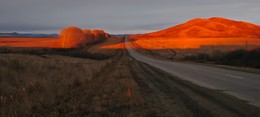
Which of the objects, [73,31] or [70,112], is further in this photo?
[73,31]

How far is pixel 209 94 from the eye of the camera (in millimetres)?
11602

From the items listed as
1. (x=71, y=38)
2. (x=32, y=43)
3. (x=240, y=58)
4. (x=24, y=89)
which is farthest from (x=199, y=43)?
(x=24, y=89)

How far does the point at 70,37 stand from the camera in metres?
103

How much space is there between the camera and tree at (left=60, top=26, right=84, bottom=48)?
10175 cm

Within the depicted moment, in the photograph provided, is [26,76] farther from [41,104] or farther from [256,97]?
[256,97]

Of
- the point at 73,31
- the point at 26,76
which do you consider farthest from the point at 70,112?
the point at 73,31

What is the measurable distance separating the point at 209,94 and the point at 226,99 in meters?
1.20

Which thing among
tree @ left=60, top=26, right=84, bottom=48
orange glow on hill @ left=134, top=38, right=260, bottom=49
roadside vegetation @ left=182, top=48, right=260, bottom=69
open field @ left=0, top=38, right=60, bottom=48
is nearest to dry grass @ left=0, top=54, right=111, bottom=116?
roadside vegetation @ left=182, top=48, right=260, bottom=69

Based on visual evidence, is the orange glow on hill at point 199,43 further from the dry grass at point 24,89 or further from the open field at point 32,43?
the dry grass at point 24,89

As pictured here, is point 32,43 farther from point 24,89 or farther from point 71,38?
point 24,89

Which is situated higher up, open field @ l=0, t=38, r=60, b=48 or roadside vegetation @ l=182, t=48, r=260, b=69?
roadside vegetation @ l=182, t=48, r=260, b=69

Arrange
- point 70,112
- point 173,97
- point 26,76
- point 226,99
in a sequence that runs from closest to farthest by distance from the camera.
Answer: point 70,112
point 226,99
point 173,97
point 26,76

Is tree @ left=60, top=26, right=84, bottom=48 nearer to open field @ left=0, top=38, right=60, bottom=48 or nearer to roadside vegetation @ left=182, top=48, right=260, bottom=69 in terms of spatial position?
open field @ left=0, top=38, right=60, bottom=48

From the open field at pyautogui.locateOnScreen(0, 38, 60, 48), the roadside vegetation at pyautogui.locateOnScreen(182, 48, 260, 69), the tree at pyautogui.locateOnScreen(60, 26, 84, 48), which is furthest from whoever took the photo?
the tree at pyautogui.locateOnScreen(60, 26, 84, 48)
